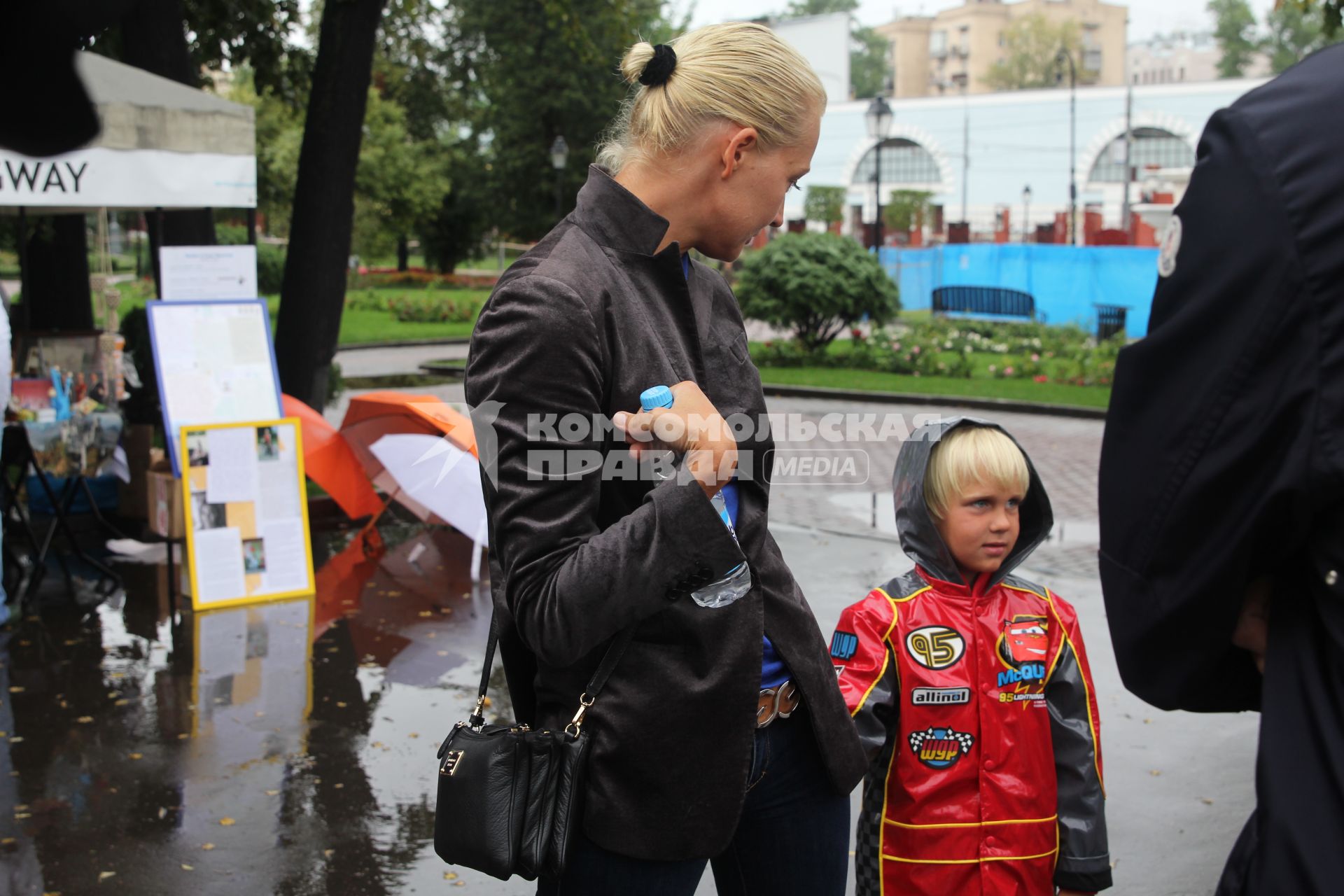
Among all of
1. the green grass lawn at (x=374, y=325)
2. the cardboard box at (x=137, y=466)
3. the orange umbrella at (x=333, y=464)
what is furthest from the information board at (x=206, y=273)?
the green grass lawn at (x=374, y=325)

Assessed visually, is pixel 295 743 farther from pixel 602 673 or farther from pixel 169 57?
pixel 169 57

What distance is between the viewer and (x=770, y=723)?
2.14 metres

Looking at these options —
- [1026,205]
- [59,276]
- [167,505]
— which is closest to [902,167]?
[1026,205]

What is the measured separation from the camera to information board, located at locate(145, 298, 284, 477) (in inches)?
301

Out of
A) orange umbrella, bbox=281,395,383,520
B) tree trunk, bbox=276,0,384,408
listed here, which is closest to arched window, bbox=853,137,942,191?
tree trunk, bbox=276,0,384,408

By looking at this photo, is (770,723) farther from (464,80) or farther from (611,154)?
(464,80)

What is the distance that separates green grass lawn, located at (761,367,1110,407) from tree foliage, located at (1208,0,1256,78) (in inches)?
4107

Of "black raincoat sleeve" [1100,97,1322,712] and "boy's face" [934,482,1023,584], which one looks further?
"boy's face" [934,482,1023,584]

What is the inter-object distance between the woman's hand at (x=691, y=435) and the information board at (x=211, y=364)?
20.6 ft

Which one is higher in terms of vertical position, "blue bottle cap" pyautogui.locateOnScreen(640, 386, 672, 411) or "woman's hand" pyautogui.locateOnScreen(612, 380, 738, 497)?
"blue bottle cap" pyautogui.locateOnScreen(640, 386, 672, 411)

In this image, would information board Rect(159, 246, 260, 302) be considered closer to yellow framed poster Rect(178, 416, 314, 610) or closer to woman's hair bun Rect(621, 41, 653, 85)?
yellow framed poster Rect(178, 416, 314, 610)

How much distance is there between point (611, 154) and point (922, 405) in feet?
51.3

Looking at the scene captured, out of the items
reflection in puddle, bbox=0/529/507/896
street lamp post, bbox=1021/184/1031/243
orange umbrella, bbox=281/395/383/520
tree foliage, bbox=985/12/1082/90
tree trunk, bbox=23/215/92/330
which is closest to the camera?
reflection in puddle, bbox=0/529/507/896

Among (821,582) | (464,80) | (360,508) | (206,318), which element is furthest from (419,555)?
(464,80)
